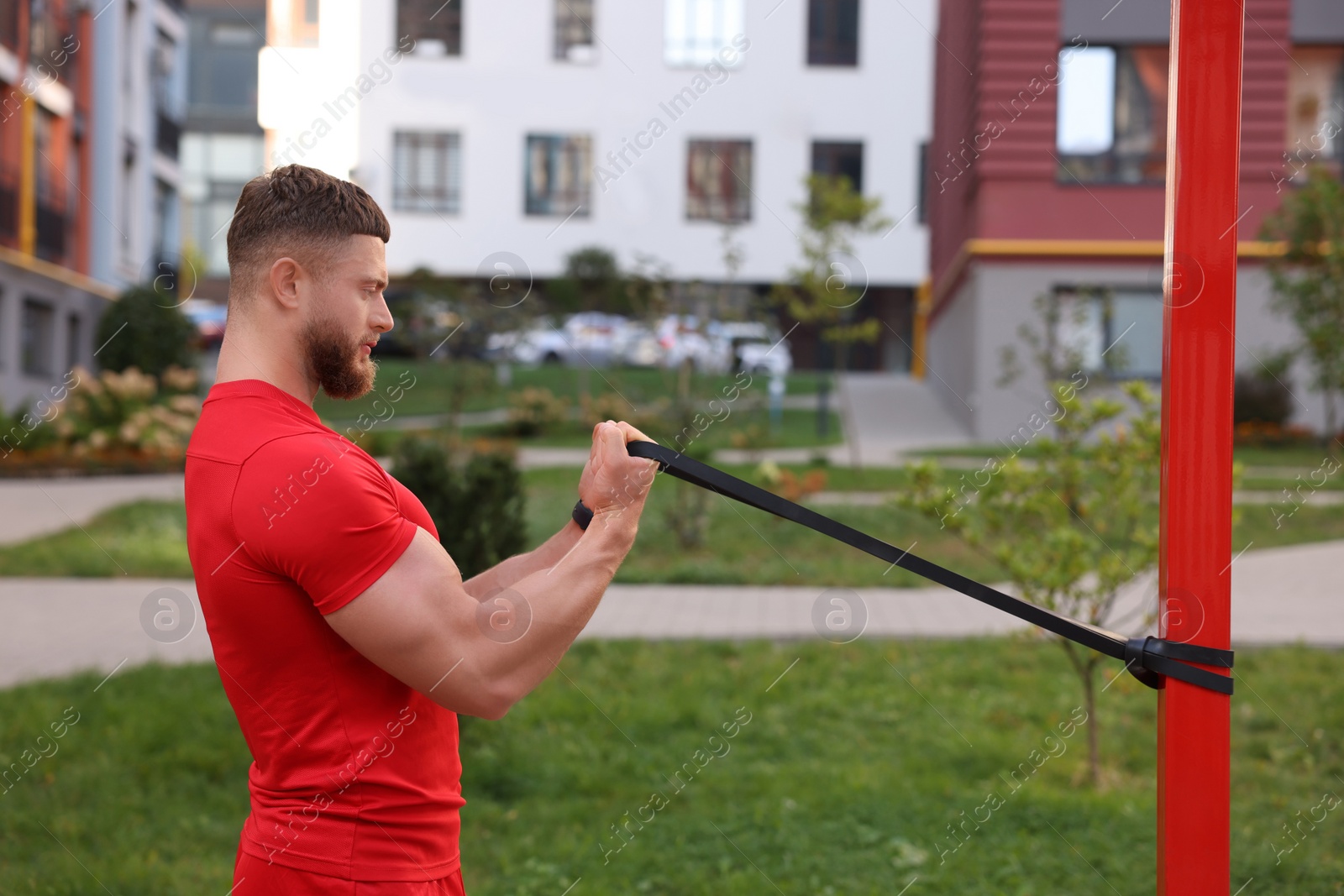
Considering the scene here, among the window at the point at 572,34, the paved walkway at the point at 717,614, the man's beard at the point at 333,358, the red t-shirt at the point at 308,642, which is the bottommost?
the paved walkway at the point at 717,614

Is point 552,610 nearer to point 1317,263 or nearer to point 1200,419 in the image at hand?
point 1200,419

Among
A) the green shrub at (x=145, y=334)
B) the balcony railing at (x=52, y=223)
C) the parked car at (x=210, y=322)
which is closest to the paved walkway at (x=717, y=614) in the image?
the green shrub at (x=145, y=334)

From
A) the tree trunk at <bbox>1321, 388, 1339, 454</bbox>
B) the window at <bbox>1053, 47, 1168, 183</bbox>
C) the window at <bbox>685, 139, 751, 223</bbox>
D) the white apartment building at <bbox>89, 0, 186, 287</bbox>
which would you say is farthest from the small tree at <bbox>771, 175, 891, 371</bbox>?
the window at <bbox>685, 139, 751, 223</bbox>

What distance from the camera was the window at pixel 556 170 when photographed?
32562mm

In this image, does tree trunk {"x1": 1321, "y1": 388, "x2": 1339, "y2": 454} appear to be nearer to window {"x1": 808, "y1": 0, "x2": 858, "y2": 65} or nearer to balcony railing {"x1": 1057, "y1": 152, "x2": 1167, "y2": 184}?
balcony railing {"x1": 1057, "y1": 152, "x2": 1167, "y2": 184}

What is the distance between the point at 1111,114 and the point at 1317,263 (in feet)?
21.8

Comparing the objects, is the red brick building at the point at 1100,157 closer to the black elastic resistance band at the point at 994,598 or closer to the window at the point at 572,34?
the window at the point at 572,34

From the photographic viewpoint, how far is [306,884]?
172 cm

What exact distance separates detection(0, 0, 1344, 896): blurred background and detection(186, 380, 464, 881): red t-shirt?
52cm

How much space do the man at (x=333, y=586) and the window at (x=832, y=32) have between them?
109 ft

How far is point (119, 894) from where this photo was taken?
3.83 meters

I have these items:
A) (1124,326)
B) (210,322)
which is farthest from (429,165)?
(1124,326)

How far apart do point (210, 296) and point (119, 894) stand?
48968 mm

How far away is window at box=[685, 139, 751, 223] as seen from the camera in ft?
108
